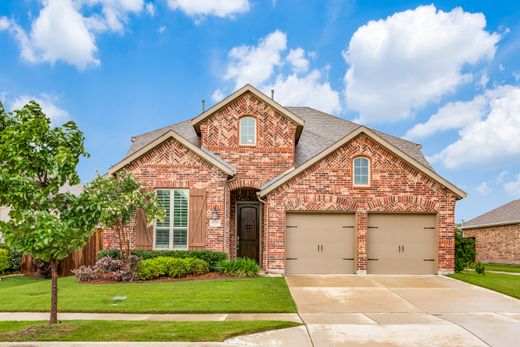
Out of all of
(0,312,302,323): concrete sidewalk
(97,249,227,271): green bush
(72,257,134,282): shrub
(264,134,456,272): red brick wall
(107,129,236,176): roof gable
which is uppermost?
(107,129,236,176): roof gable

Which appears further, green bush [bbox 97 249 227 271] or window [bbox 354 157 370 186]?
window [bbox 354 157 370 186]

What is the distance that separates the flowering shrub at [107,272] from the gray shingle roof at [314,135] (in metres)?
6.43

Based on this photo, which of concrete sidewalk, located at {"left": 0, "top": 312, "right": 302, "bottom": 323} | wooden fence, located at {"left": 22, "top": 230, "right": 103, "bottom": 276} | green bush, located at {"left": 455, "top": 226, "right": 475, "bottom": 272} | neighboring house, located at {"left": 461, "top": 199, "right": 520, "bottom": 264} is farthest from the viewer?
neighboring house, located at {"left": 461, "top": 199, "right": 520, "bottom": 264}

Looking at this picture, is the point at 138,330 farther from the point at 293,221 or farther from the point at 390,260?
the point at 390,260

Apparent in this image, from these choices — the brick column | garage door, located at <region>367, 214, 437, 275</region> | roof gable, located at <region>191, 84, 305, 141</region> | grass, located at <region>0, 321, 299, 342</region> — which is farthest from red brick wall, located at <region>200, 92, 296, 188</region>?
grass, located at <region>0, 321, 299, 342</region>

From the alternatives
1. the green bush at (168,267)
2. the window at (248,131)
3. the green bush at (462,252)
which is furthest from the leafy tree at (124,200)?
the green bush at (462,252)

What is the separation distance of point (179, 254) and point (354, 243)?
6159 mm

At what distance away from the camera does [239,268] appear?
15.5 metres

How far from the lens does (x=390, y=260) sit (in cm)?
1647

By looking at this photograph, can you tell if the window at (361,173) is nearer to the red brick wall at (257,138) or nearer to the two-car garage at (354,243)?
the two-car garage at (354,243)

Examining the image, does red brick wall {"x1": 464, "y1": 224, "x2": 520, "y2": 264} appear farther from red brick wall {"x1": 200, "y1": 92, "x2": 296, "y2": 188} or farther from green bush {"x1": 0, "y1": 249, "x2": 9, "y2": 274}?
green bush {"x1": 0, "y1": 249, "x2": 9, "y2": 274}

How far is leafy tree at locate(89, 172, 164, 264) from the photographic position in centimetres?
1487

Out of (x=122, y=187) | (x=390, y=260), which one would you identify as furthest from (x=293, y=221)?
(x=122, y=187)

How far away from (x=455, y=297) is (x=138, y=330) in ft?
27.2
